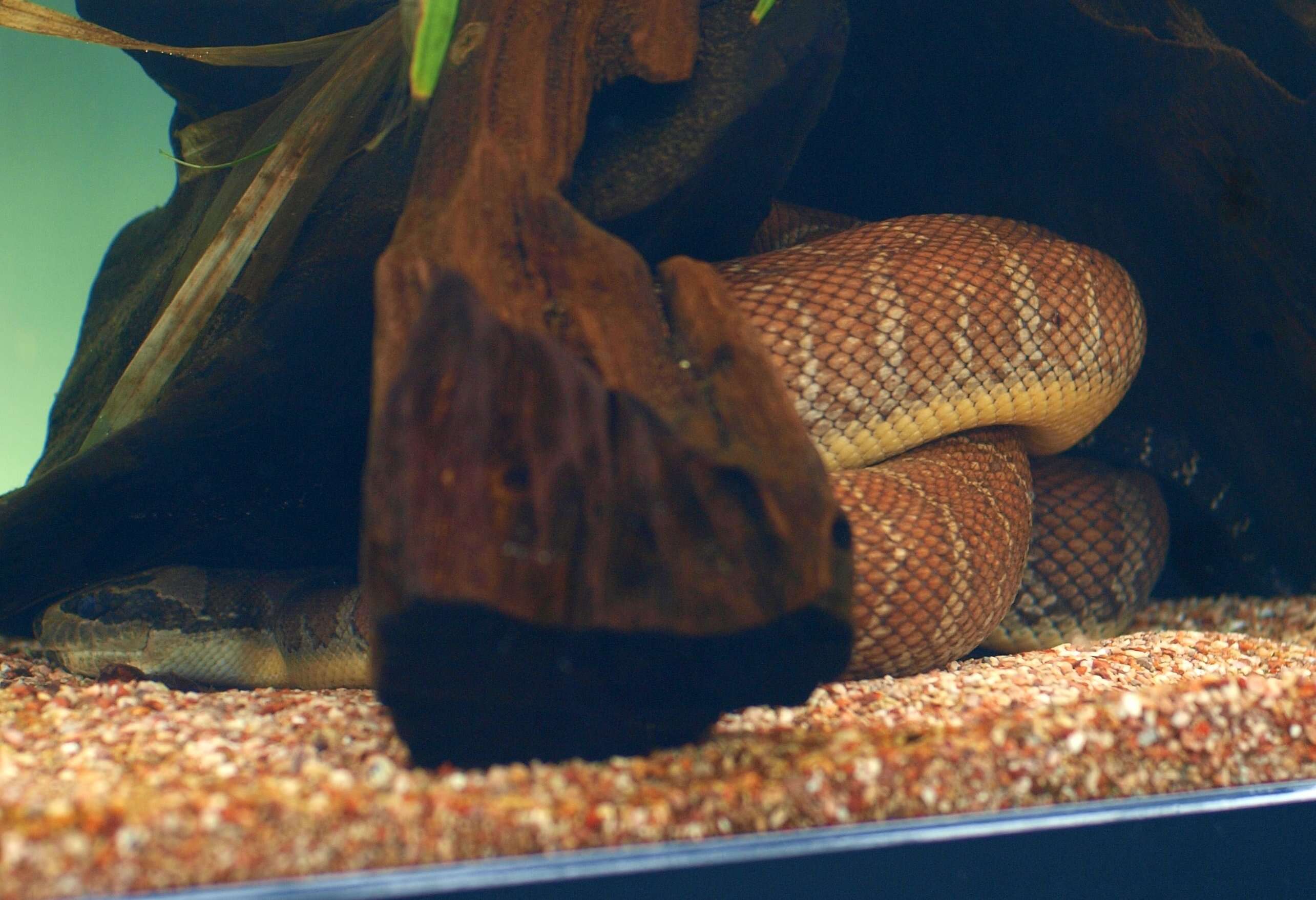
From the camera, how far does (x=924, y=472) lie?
2428 mm

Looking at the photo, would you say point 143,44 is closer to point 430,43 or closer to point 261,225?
point 261,225

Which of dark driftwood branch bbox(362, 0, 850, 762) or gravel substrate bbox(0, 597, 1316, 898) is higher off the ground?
dark driftwood branch bbox(362, 0, 850, 762)

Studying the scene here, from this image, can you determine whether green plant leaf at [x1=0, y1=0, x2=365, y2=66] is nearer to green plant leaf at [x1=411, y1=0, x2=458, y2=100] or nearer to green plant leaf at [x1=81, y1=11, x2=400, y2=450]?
green plant leaf at [x1=81, y1=11, x2=400, y2=450]

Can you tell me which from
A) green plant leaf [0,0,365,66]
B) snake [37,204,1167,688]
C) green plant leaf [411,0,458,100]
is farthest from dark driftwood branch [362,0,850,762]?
green plant leaf [0,0,365,66]

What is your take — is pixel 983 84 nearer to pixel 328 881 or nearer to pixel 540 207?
pixel 540 207

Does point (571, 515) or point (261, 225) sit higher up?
point (261, 225)

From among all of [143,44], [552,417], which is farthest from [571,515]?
[143,44]

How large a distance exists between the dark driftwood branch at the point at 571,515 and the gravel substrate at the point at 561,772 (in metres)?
0.12

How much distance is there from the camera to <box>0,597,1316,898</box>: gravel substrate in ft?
3.47

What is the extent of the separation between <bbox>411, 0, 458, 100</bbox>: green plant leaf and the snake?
0.86 meters

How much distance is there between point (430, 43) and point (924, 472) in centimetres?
165

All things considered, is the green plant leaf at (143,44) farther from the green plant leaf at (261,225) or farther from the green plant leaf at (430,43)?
the green plant leaf at (430,43)

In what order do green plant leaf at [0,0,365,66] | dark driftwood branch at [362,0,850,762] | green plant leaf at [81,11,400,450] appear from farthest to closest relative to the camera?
green plant leaf at [0,0,365,66]
green plant leaf at [81,11,400,450]
dark driftwood branch at [362,0,850,762]

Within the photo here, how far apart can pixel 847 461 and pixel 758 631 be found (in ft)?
4.11
